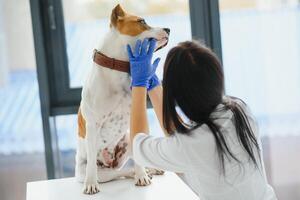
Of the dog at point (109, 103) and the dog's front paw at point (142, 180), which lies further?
the dog's front paw at point (142, 180)

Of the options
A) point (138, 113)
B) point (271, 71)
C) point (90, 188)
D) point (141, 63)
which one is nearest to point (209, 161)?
point (138, 113)

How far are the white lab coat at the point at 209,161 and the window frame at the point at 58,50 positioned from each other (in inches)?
47.0

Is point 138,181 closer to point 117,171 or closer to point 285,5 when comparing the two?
point 117,171

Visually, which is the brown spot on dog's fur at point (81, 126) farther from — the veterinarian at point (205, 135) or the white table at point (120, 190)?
the veterinarian at point (205, 135)

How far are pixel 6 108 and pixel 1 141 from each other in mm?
168

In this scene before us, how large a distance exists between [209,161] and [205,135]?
0.24ft

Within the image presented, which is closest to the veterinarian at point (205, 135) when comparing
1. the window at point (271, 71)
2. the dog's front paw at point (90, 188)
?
the dog's front paw at point (90, 188)

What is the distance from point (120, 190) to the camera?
1590 millimetres

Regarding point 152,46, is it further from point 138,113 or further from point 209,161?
point 209,161

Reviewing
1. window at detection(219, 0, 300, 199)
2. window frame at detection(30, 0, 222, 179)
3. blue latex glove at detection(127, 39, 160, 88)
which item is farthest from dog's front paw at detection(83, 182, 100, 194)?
window at detection(219, 0, 300, 199)

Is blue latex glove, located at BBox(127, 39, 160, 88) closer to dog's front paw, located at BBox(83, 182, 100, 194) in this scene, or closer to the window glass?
dog's front paw, located at BBox(83, 182, 100, 194)

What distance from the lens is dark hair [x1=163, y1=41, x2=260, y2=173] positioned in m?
1.22

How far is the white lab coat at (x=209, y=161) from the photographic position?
1223 millimetres

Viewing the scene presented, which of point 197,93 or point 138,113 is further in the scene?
point 138,113
